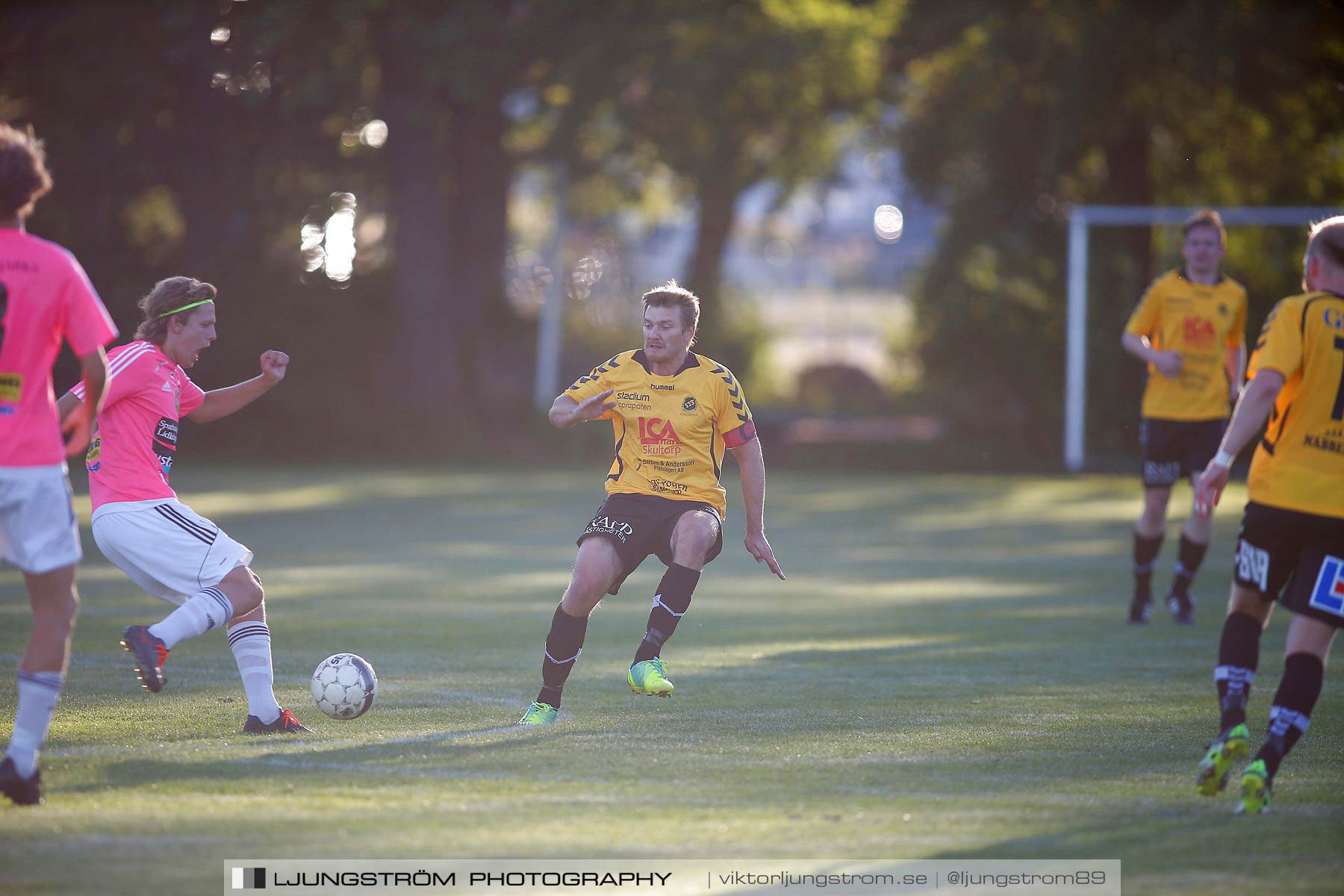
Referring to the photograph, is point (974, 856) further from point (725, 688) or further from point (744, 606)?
point (744, 606)

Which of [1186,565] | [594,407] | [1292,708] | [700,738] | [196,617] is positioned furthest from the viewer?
[1186,565]

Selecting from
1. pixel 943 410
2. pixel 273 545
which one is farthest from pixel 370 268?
pixel 273 545

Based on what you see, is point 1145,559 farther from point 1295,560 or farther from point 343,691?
point 343,691

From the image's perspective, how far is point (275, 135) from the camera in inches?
1080

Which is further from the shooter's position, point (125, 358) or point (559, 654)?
point (559, 654)

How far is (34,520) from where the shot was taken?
5.07 metres

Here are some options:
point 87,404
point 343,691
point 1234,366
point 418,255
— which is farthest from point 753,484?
point 418,255

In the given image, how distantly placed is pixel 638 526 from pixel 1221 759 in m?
2.79

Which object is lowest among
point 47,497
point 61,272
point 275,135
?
point 47,497

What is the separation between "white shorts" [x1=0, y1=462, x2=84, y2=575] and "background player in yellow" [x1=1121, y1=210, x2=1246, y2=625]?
748cm

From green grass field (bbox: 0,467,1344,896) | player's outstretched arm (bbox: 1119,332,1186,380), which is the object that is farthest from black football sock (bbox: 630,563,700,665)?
player's outstretched arm (bbox: 1119,332,1186,380)

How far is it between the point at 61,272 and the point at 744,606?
6911mm

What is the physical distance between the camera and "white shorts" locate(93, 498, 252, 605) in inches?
251

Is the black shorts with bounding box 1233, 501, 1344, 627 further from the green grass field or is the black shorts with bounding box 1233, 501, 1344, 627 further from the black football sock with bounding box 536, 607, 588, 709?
the black football sock with bounding box 536, 607, 588, 709
